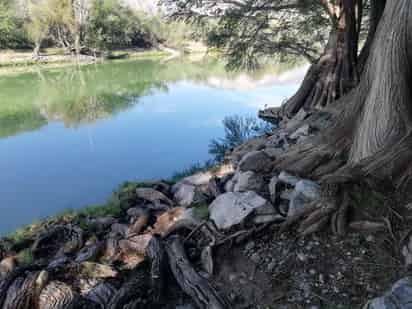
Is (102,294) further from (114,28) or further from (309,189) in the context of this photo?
(114,28)

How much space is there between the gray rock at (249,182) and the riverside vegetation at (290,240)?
0.02 meters

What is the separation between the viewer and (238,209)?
3.32m

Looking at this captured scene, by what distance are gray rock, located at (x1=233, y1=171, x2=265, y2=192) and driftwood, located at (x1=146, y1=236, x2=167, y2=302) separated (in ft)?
3.60

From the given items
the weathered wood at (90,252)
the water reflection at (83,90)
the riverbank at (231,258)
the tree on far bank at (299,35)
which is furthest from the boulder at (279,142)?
the water reflection at (83,90)

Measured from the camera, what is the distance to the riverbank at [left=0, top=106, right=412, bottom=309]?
2393 millimetres

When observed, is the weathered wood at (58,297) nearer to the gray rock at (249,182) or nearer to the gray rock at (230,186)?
the gray rock at (249,182)

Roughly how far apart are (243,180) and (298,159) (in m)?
0.66

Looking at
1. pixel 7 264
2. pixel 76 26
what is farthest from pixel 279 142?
pixel 76 26

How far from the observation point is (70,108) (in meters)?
15.1

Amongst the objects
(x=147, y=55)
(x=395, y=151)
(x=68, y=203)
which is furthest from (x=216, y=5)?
(x=147, y=55)

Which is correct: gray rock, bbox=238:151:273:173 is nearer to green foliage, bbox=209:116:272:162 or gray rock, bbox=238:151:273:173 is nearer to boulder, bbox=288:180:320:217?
boulder, bbox=288:180:320:217

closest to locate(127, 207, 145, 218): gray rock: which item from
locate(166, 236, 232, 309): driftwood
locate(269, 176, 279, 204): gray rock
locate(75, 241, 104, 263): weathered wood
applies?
locate(75, 241, 104, 263): weathered wood

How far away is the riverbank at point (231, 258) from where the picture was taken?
2.39 metres

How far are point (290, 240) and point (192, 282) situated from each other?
0.88 m
